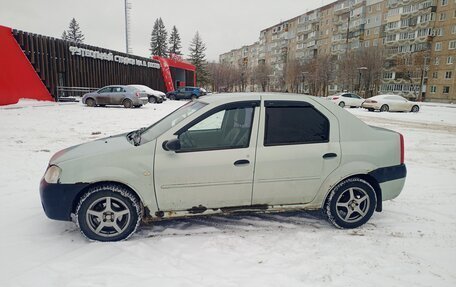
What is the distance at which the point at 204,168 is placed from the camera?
3.46 meters

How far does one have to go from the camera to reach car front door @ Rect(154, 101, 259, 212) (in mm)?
3428

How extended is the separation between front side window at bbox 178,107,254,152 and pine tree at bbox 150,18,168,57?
8936 cm

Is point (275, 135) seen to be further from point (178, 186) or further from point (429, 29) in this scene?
point (429, 29)

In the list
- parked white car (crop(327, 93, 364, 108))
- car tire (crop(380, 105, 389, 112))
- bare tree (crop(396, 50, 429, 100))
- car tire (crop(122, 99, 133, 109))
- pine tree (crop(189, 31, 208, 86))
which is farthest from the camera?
pine tree (crop(189, 31, 208, 86))

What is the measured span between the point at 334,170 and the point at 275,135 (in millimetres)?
853

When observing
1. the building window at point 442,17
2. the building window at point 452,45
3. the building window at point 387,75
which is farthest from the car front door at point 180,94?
the building window at point 442,17

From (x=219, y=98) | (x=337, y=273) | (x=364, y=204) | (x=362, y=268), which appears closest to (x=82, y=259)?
(x=219, y=98)

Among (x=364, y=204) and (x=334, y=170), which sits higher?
(x=334, y=170)

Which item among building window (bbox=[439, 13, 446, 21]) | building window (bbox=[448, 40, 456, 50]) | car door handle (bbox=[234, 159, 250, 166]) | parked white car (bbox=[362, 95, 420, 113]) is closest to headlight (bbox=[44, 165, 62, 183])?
car door handle (bbox=[234, 159, 250, 166])

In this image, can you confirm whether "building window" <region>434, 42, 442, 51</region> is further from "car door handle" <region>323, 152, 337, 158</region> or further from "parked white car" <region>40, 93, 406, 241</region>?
"car door handle" <region>323, 152, 337, 158</region>

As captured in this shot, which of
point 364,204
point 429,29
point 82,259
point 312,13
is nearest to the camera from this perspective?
point 82,259

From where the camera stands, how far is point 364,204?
3.90 metres

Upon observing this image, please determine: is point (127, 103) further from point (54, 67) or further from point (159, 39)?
point (159, 39)

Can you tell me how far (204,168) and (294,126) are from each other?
1.23m
